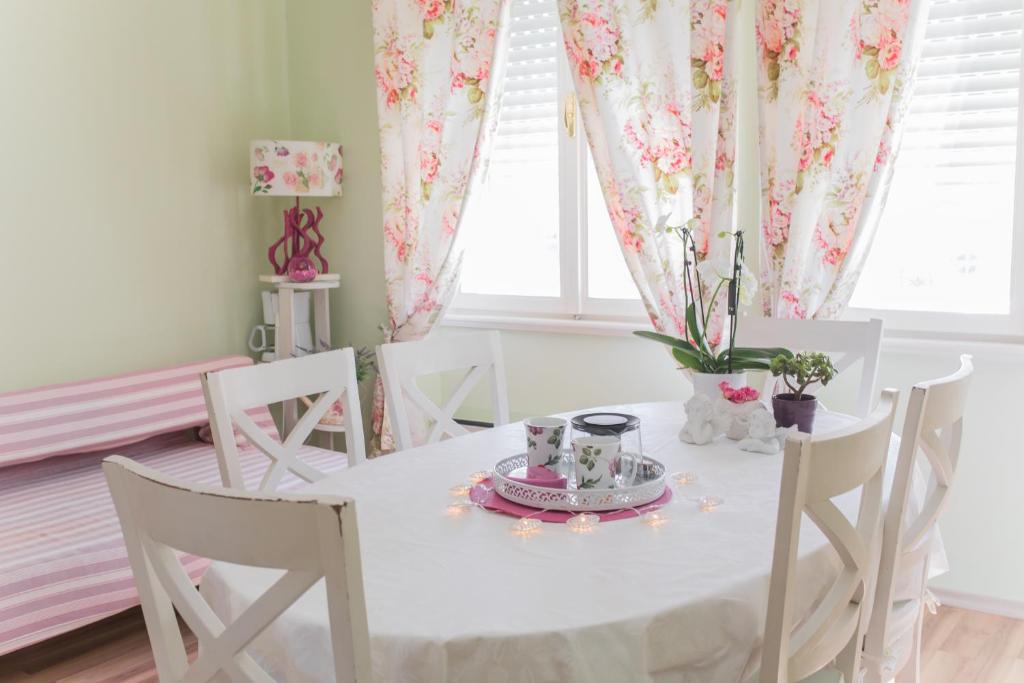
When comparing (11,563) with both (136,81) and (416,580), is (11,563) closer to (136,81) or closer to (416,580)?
(416,580)

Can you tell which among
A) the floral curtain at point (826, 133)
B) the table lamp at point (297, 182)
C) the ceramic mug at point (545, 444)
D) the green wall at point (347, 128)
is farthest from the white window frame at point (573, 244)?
the ceramic mug at point (545, 444)

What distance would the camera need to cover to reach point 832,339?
2.62 metres

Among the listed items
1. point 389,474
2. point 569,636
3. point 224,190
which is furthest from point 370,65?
point 569,636

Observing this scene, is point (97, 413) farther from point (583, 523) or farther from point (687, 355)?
point (583, 523)

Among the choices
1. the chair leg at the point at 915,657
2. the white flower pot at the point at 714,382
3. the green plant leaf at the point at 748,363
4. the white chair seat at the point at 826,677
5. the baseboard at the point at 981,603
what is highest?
the green plant leaf at the point at 748,363

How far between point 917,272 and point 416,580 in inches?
88.4

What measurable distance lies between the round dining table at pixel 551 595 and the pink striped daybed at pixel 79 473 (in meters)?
1.37

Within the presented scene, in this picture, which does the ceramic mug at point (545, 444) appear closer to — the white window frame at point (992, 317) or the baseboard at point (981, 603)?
the white window frame at point (992, 317)

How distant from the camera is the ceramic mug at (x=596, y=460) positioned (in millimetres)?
1646

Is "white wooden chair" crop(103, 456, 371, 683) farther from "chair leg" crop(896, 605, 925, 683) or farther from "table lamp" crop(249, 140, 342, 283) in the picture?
"table lamp" crop(249, 140, 342, 283)

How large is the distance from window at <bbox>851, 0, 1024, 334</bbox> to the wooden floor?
2.95 feet

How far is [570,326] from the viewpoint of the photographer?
11.9ft

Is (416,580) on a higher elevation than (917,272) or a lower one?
lower

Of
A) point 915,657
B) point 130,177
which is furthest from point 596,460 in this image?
point 130,177
